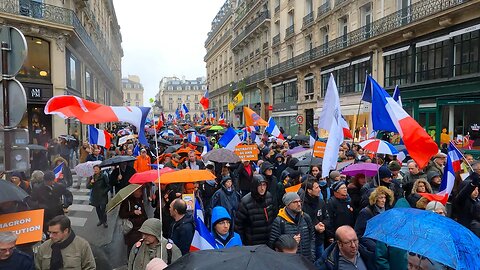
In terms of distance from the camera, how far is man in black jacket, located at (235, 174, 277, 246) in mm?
5305

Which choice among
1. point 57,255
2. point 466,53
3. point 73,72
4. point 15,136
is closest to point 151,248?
point 57,255

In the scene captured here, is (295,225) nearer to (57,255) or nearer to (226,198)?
(226,198)

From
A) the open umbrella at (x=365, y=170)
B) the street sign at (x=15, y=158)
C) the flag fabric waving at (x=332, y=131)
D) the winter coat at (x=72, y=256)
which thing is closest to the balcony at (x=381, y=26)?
the open umbrella at (x=365, y=170)

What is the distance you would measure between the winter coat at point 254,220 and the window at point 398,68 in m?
19.0

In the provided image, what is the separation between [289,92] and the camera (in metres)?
38.9

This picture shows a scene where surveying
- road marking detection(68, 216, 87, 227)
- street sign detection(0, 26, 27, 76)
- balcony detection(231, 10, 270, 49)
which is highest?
balcony detection(231, 10, 270, 49)

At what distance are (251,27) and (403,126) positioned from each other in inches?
1740

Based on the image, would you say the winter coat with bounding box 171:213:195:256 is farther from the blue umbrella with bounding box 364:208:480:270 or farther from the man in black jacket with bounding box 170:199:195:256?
the blue umbrella with bounding box 364:208:480:270

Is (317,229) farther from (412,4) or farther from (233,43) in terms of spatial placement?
(233,43)

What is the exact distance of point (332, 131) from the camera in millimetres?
5070

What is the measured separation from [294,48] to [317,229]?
33673 millimetres

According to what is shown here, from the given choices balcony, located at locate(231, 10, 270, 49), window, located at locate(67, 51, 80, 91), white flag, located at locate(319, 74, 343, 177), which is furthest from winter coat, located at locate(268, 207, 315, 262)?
balcony, located at locate(231, 10, 270, 49)

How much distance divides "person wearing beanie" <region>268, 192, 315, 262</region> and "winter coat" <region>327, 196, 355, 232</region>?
0.75 m

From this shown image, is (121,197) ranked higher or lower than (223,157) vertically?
lower
